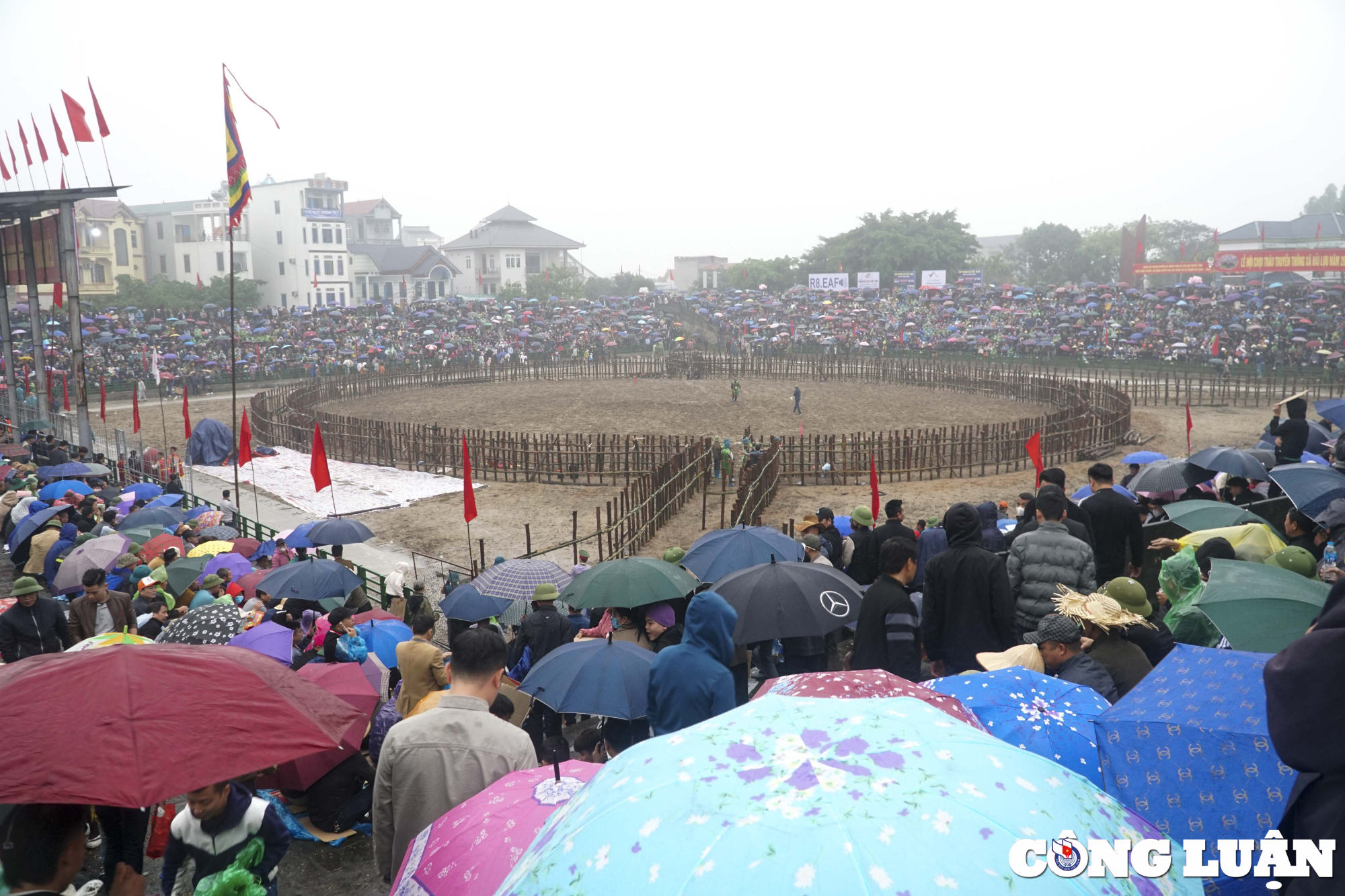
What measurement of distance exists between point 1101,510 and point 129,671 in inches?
280

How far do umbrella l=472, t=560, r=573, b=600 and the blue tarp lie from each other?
18.4 m

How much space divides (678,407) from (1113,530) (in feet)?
90.7

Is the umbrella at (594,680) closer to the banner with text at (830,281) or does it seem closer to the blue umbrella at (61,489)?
the blue umbrella at (61,489)

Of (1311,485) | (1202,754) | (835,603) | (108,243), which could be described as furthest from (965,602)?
(108,243)

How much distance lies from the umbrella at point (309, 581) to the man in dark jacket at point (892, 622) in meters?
6.05

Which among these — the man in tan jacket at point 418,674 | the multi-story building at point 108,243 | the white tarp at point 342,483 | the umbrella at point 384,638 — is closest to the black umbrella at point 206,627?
the umbrella at point 384,638

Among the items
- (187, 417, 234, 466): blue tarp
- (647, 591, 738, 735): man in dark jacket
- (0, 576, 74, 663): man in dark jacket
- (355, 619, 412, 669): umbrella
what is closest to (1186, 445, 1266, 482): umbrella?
(647, 591, 738, 735): man in dark jacket

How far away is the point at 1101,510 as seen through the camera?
311 inches

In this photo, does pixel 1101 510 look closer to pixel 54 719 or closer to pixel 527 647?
pixel 527 647

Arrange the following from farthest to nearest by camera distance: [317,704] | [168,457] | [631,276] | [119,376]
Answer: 1. [631,276]
2. [119,376]
3. [168,457]
4. [317,704]

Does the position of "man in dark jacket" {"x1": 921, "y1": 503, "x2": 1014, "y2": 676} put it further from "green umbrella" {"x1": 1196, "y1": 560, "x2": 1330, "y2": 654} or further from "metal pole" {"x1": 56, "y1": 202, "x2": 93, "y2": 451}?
"metal pole" {"x1": 56, "y1": 202, "x2": 93, "y2": 451}

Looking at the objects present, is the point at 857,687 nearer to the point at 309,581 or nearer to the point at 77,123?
the point at 309,581

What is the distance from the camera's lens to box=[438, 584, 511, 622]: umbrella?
9344 mm

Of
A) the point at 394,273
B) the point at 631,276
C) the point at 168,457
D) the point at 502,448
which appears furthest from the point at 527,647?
the point at 631,276
